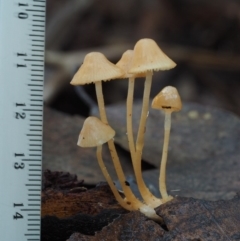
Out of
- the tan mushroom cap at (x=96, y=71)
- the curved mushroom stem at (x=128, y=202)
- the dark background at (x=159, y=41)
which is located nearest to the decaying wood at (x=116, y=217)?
the curved mushroom stem at (x=128, y=202)

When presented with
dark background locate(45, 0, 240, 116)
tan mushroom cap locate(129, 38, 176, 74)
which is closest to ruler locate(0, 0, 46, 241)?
tan mushroom cap locate(129, 38, 176, 74)

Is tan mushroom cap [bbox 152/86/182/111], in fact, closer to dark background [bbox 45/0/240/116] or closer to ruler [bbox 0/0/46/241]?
ruler [bbox 0/0/46/241]

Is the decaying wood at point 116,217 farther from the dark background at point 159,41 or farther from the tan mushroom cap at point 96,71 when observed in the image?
the dark background at point 159,41

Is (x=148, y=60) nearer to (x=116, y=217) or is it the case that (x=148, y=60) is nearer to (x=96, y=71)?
(x=96, y=71)

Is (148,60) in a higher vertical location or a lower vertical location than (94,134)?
higher

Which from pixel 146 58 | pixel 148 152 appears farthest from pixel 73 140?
pixel 146 58

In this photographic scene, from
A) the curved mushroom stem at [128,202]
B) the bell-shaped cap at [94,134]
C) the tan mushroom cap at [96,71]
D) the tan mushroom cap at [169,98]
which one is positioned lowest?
the curved mushroom stem at [128,202]

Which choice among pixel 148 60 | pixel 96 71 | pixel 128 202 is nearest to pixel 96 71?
pixel 96 71
